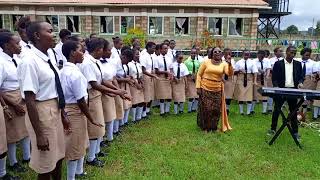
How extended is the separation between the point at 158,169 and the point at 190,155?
91 centimetres

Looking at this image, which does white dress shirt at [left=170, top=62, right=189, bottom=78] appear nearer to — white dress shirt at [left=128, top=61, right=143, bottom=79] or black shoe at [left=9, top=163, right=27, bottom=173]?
white dress shirt at [left=128, top=61, right=143, bottom=79]

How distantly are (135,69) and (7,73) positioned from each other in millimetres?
3368

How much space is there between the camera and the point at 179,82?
935cm

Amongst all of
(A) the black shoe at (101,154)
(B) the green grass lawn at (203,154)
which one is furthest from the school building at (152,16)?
(A) the black shoe at (101,154)

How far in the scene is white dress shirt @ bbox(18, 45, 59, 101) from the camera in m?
3.30

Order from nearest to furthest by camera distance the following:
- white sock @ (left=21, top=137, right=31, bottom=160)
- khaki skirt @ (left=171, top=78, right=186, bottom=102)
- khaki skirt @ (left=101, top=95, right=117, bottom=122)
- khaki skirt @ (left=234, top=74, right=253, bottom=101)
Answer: white sock @ (left=21, top=137, right=31, bottom=160) < khaki skirt @ (left=101, top=95, right=117, bottom=122) < khaki skirt @ (left=171, top=78, right=186, bottom=102) < khaki skirt @ (left=234, top=74, right=253, bottom=101)

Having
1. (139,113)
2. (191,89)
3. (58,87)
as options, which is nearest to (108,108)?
(58,87)

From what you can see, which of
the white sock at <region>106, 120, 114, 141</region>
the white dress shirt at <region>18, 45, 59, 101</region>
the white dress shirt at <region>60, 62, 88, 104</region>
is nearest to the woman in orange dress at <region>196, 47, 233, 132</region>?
the white sock at <region>106, 120, 114, 141</region>

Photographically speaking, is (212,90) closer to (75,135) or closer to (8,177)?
(75,135)

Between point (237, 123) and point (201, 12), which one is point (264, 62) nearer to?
point (237, 123)

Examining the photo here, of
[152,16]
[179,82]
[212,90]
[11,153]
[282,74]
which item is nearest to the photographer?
[11,153]

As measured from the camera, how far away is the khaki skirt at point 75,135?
4.31 meters

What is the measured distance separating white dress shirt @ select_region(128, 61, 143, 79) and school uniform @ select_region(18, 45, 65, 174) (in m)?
3.91

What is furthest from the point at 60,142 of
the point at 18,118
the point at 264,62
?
the point at 264,62
